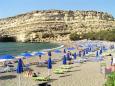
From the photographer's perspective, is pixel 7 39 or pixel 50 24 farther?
pixel 50 24

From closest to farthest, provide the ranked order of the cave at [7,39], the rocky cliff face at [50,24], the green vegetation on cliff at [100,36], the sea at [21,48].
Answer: the sea at [21,48], the green vegetation on cliff at [100,36], the rocky cliff face at [50,24], the cave at [7,39]

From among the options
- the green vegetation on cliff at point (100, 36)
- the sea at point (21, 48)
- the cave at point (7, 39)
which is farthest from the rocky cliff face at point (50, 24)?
the sea at point (21, 48)

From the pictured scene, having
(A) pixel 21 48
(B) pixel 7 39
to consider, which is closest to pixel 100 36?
(A) pixel 21 48

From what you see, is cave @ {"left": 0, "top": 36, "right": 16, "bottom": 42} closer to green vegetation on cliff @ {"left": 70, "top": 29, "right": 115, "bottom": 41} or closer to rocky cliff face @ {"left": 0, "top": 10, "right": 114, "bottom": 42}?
rocky cliff face @ {"left": 0, "top": 10, "right": 114, "bottom": 42}

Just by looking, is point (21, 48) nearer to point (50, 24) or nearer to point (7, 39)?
point (7, 39)

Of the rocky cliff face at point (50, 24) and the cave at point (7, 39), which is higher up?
the rocky cliff face at point (50, 24)

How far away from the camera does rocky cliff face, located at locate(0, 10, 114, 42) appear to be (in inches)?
5290

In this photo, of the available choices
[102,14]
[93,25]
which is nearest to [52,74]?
[93,25]

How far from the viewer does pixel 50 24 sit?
478 ft

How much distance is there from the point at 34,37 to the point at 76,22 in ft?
95.6

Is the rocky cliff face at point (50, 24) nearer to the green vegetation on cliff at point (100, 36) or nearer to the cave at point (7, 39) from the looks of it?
the cave at point (7, 39)

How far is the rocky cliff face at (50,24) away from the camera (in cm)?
13438

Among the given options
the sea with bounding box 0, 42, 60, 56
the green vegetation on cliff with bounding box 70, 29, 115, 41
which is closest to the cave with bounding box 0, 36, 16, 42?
the green vegetation on cliff with bounding box 70, 29, 115, 41

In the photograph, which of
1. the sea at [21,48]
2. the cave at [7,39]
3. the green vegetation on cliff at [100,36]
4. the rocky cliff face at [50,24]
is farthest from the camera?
the cave at [7,39]
